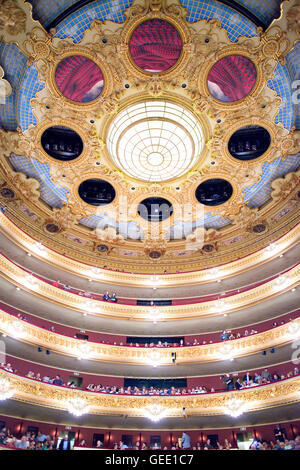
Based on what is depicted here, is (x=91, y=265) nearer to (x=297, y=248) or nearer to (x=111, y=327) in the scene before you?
(x=111, y=327)

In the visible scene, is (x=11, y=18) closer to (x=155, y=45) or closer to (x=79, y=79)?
(x=79, y=79)

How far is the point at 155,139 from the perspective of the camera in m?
17.1

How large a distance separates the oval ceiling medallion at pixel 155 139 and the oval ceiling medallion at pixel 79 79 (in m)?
1.89

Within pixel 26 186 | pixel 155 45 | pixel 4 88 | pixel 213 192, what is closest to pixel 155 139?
pixel 155 45

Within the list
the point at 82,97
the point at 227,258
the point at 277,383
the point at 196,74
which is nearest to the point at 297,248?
the point at 227,258

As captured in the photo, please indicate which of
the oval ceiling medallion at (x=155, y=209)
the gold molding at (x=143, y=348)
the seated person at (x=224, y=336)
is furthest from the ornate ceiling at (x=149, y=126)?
the seated person at (x=224, y=336)

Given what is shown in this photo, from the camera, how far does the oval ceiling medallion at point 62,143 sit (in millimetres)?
17797

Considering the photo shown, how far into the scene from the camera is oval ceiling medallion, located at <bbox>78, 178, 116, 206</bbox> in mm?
20406

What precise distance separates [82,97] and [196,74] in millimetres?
6250

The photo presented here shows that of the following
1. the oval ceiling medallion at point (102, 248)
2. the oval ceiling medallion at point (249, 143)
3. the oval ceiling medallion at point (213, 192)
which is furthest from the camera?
the oval ceiling medallion at point (102, 248)

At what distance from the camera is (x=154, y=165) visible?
60.5 feet

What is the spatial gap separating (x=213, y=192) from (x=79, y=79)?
11019 millimetres

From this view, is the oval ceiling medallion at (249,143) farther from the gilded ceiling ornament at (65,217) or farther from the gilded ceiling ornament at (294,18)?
the gilded ceiling ornament at (65,217)

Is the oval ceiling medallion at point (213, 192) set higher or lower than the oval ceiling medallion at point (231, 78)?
lower
